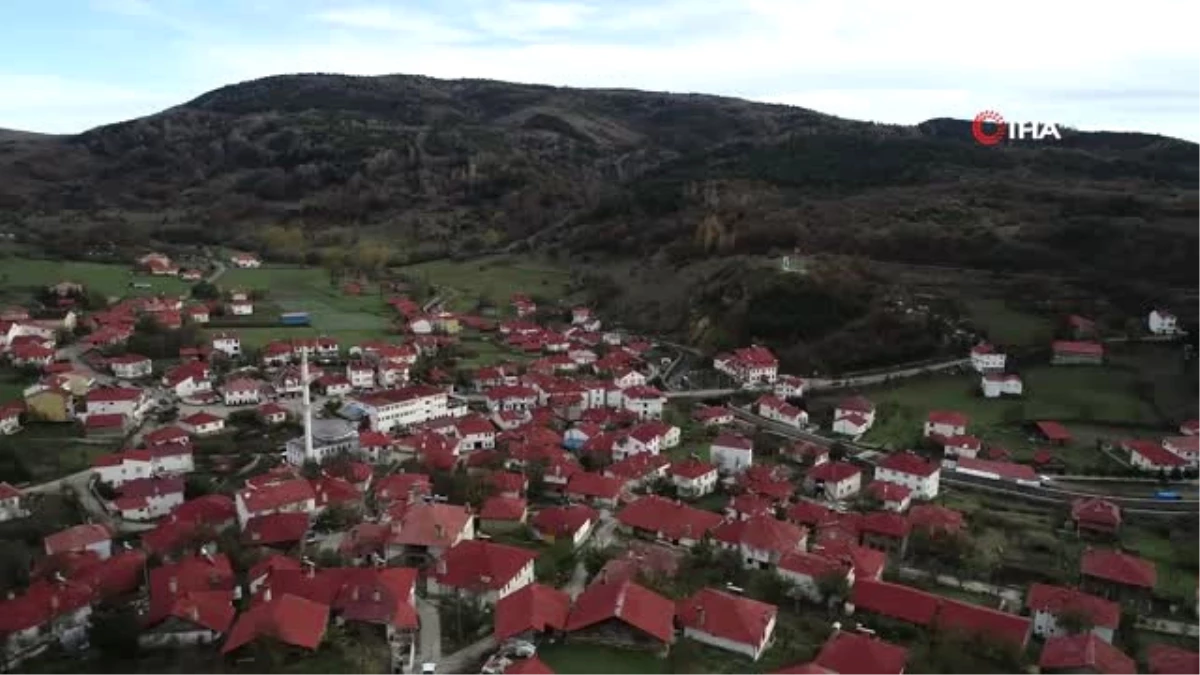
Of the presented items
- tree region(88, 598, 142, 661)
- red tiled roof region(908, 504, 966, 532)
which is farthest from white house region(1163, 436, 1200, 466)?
tree region(88, 598, 142, 661)

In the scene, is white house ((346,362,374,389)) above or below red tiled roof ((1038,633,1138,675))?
above

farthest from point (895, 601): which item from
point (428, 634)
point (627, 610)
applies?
point (428, 634)

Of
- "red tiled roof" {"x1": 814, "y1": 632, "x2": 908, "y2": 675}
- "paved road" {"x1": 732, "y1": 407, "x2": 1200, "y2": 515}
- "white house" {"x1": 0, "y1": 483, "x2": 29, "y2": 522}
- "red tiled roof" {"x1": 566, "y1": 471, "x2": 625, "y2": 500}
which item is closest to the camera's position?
"red tiled roof" {"x1": 814, "y1": 632, "x2": 908, "y2": 675}

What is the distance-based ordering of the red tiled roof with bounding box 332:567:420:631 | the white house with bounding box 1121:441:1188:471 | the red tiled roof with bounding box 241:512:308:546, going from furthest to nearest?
the white house with bounding box 1121:441:1188:471 < the red tiled roof with bounding box 241:512:308:546 < the red tiled roof with bounding box 332:567:420:631

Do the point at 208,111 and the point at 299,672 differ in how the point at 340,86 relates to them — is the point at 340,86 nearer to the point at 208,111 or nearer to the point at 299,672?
the point at 208,111

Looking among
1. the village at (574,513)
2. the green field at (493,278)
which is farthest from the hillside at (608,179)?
the village at (574,513)

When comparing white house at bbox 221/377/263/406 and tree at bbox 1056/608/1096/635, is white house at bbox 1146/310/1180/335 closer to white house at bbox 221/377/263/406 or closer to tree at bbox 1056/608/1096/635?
tree at bbox 1056/608/1096/635
